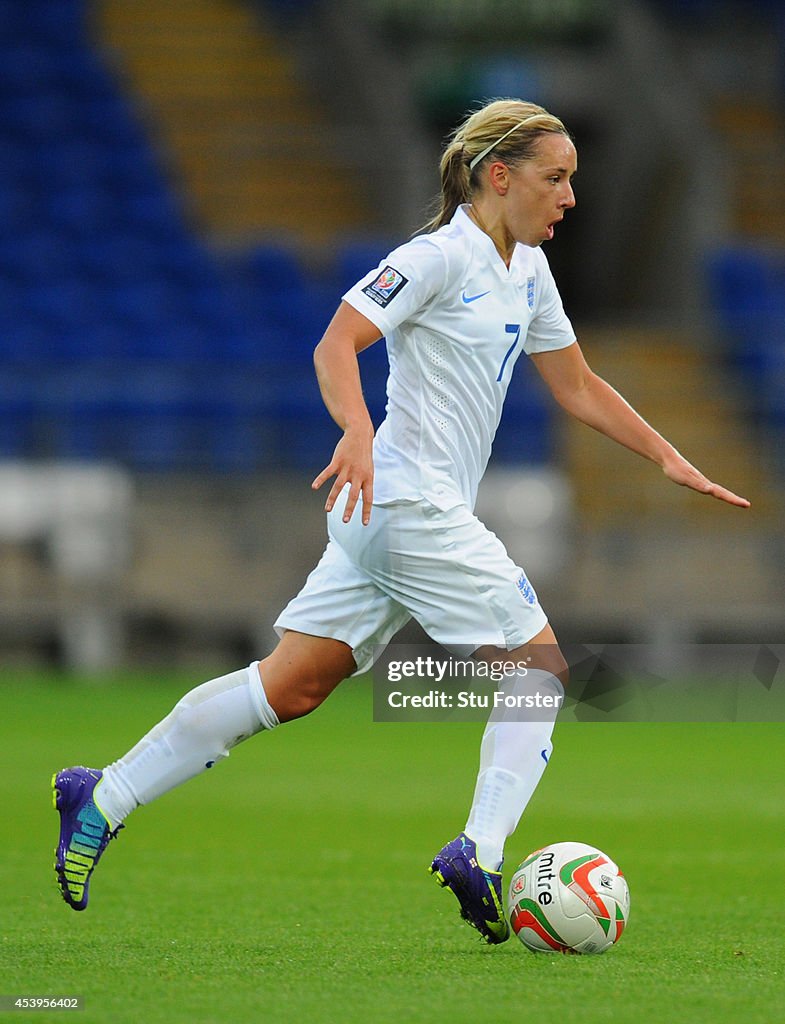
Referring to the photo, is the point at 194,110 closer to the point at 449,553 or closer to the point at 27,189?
the point at 27,189

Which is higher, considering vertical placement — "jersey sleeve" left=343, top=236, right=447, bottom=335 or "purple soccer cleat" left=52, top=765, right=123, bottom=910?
"jersey sleeve" left=343, top=236, right=447, bottom=335

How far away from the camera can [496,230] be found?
16.3ft

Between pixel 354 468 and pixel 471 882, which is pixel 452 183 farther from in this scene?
pixel 471 882

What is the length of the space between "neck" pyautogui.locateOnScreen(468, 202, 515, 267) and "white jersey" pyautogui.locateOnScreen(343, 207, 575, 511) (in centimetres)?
2

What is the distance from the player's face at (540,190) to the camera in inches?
193

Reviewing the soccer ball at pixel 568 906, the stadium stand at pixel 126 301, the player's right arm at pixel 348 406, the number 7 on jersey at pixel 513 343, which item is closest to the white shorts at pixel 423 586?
the player's right arm at pixel 348 406

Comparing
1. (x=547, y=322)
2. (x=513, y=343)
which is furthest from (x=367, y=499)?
(x=547, y=322)

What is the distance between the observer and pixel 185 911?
537cm

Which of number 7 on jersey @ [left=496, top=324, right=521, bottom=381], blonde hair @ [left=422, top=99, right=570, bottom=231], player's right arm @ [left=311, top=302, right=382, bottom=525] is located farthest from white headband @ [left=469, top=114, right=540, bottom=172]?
player's right arm @ [left=311, top=302, right=382, bottom=525]

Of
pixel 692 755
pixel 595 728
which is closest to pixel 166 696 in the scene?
pixel 595 728

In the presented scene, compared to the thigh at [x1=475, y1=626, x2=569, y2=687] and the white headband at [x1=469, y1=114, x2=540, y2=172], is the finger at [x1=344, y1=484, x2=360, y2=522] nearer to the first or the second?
the thigh at [x1=475, y1=626, x2=569, y2=687]

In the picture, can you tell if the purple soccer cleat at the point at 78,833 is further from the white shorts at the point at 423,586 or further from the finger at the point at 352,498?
the finger at the point at 352,498

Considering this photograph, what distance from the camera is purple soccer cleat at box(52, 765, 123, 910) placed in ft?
15.8

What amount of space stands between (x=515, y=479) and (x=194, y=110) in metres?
6.34
